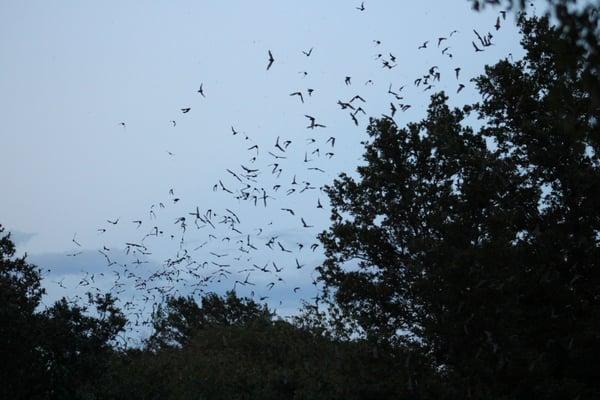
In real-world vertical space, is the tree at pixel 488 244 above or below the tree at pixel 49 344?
above

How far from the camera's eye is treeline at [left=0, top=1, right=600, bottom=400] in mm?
23547

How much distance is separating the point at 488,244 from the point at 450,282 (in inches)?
72.4

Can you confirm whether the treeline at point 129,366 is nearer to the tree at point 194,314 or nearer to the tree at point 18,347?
the tree at point 18,347

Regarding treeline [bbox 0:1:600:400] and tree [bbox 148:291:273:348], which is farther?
tree [bbox 148:291:273:348]

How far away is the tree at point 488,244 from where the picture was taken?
23.7 metres

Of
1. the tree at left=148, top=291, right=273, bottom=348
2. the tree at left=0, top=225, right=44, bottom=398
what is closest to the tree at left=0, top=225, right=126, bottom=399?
the tree at left=0, top=225, right=44, bottom=398

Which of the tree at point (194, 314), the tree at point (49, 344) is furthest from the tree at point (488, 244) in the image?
the tree at point (194, 314)

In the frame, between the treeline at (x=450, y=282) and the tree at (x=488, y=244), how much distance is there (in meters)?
0.05

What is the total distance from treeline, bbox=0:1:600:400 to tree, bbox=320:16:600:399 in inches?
2.1

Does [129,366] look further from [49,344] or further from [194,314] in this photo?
[194,314]

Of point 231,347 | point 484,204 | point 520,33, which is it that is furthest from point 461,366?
point 231,347

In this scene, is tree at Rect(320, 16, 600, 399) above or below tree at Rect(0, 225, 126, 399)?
above

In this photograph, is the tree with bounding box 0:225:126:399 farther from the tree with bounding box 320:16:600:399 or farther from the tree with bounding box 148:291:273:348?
the tree with bounding box 148:291:273:348

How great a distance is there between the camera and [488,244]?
24.5 metres
